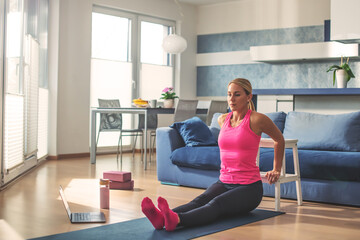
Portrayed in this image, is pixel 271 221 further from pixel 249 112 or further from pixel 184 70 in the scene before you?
pixel 184 70

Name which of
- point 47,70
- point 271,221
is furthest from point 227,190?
point 47,70

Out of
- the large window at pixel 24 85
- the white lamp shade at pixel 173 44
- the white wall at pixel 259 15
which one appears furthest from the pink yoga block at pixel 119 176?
the white wall at pixel 259 15

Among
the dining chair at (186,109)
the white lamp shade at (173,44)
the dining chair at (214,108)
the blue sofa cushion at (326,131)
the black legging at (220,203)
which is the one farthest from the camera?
the white lamp shade at (173,44)

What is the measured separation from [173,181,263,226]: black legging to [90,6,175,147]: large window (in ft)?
18.2

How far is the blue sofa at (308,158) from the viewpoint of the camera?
4246 mm

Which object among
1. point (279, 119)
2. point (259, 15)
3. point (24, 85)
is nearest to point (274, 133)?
point (279, 119)

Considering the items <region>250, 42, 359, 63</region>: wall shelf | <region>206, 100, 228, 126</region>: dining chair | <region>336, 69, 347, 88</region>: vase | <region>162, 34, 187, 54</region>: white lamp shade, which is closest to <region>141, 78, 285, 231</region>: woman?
<region>336, 69, 347, 88</region>: vase

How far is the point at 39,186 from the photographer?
16.9 feet

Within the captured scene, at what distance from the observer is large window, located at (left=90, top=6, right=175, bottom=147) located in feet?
28.9

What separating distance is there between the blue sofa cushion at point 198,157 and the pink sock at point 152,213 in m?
1.76

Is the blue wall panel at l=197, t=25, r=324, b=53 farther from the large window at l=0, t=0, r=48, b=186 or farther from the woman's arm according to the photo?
the woman's arm

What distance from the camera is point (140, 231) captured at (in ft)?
10.3

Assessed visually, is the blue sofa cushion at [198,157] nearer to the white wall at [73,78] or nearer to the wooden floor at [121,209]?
the wooden floor at [121,209]

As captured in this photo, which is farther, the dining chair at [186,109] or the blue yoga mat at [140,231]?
the dining chair at [186,109]
